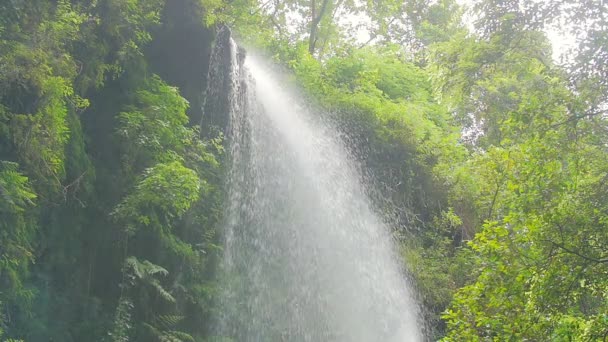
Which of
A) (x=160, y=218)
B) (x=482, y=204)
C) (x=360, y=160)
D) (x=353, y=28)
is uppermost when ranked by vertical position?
(x=353, y=28)

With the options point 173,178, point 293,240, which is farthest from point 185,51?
point 293,240

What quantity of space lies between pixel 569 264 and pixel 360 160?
834 cm

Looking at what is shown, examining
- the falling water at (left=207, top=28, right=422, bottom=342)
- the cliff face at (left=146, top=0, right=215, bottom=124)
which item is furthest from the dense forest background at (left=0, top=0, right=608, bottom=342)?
the falling water at (left=207, top=28, right=422, bottom=342)

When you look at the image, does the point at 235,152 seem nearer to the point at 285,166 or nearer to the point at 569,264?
the point at 285,166

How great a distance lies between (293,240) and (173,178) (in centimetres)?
403

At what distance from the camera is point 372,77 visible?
1553cm

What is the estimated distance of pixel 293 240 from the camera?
11391 mm

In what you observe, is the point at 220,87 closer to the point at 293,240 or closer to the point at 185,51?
the point at 185,51

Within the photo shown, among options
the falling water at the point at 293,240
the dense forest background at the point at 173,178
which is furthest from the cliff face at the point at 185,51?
the falling water at the point at 293,240

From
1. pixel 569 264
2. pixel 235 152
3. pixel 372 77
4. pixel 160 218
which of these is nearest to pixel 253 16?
pixel 372 77

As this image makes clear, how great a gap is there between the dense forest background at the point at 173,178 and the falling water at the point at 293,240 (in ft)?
1.54

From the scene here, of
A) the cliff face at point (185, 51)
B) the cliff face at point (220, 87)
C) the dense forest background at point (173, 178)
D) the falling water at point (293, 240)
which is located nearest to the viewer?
the dense forest background at point (173, 178)

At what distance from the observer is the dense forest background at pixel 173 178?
612cm

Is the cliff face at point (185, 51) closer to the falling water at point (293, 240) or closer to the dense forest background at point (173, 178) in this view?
the dense forest background at point (173, 178)
